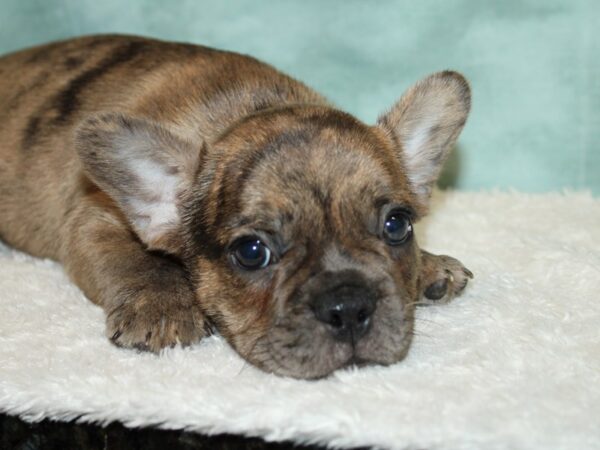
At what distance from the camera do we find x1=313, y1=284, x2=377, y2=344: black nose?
3.62 m

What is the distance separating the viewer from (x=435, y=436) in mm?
3119

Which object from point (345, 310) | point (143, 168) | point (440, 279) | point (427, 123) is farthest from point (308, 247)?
point (427, 123)

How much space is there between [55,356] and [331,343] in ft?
3.85

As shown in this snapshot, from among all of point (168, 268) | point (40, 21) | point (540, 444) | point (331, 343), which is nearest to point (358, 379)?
point (331, 343)

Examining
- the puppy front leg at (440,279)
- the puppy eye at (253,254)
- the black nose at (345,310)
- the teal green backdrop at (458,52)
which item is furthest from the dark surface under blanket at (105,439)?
the teal green backdrop at (458,52)

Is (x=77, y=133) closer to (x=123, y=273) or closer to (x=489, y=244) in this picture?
(x=123, y=273)

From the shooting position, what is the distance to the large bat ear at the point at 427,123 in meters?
4.77

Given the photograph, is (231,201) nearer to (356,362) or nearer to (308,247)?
(308,247)

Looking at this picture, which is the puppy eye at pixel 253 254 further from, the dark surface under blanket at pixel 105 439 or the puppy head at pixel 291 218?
the dark surface under blanket at pixel 105 439

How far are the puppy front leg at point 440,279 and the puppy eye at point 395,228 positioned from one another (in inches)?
15.8

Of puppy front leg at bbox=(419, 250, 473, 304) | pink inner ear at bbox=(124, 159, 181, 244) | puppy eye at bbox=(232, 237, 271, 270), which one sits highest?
puppy eye at bbox=(232, 237, 271, 270)

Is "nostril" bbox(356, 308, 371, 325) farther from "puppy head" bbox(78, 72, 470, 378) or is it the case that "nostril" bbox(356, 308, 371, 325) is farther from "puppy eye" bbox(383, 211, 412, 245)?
"puppy eye" bbox(383, 211, 412, 245)

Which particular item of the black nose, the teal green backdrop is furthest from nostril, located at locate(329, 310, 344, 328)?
the teal green backdrop

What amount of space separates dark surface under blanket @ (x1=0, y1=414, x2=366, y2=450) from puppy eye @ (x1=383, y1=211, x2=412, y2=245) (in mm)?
1235
